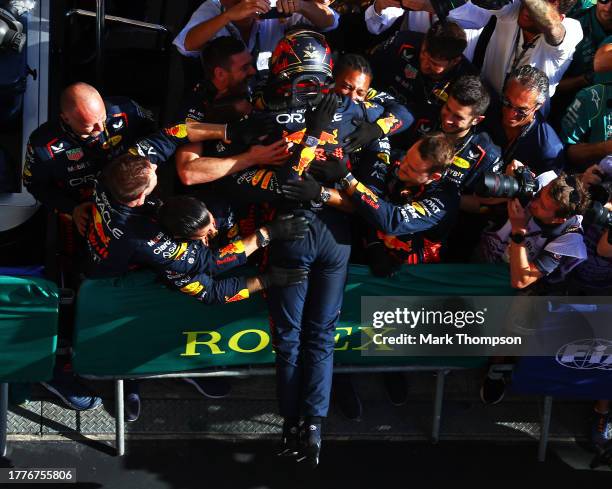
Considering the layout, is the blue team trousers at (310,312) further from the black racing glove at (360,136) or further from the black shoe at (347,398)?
the black shoe at (347,398)

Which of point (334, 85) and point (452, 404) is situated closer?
point (334, 85)

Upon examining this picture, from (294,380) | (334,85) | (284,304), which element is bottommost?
(294,380)

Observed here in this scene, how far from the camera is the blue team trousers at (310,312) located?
529cm

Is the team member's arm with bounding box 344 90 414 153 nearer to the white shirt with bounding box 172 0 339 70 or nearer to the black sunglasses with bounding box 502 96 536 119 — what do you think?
the black sunglasses with bounding box 502 96 536 119

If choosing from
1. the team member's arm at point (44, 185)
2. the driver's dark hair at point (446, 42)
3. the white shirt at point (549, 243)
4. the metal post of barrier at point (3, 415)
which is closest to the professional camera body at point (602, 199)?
the white shirt at point (549, 243)

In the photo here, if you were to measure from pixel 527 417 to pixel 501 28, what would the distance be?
2.66m

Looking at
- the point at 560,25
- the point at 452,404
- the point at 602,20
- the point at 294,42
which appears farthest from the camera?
the point at 452,404

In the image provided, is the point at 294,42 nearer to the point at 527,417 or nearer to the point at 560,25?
the point at 560,25

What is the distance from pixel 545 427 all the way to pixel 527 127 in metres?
2.04

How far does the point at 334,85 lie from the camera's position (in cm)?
541

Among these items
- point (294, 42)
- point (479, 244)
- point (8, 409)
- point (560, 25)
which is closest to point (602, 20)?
point (560, 25)

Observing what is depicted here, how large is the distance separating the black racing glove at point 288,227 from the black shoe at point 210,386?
1.54 m

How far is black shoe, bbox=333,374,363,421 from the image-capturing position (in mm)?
6297

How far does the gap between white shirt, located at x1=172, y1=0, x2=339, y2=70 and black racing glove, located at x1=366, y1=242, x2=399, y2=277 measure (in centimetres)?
152
